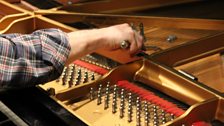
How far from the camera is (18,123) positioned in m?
1.40

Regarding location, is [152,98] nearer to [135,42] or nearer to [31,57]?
[135,42]

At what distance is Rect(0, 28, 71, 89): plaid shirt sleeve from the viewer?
141 centimetres

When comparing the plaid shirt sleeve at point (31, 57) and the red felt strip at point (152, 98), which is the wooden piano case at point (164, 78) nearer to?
the red felt strip at point (152, 98)

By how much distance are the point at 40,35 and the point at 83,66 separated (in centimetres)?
48

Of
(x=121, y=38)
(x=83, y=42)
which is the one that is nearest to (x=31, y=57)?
(x=83, y=42)

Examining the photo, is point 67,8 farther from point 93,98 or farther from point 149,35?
point 93,98

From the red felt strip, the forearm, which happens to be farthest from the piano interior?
the forearm

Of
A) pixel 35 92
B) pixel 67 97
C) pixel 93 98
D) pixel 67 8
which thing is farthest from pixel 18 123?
pixel 67 8

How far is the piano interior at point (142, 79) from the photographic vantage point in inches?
60.2

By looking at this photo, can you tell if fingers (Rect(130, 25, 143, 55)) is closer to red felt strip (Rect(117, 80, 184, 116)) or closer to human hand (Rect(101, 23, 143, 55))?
human hand (Rect(101, 23, 143, 55))

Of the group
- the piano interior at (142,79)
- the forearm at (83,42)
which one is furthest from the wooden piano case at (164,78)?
the forearm at (83,42)

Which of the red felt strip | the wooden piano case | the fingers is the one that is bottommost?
the red felt strip

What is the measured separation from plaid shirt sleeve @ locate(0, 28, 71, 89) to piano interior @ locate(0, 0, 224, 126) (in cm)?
8

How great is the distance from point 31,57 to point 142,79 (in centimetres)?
52
